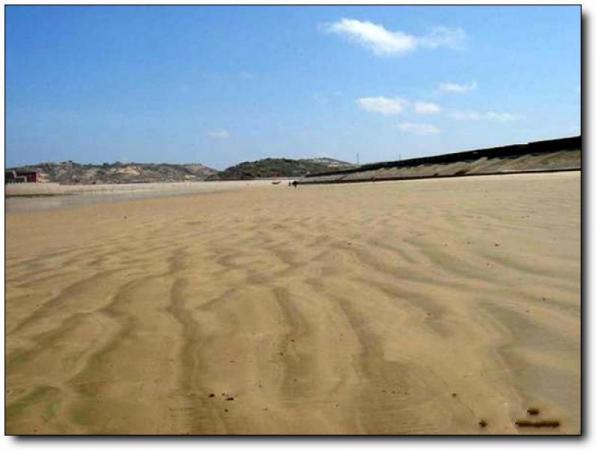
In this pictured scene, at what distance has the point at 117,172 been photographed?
94312mm

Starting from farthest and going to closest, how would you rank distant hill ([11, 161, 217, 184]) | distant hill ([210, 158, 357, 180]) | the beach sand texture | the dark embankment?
distant hill ([210, 158, 357, 180]) → distant hill ([11, 161, 217, 184]) → the dark embankment → the beach sand texture

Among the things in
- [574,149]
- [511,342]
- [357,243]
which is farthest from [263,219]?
[574,149]

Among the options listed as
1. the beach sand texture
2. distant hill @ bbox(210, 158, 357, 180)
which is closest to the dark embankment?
the beach sand texture

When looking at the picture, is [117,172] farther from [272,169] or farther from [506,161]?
[506,161]

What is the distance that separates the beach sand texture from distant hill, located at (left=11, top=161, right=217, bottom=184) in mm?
71156

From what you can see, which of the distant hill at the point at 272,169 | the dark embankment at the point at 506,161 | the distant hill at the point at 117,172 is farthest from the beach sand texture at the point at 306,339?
the distant hill at the point at 272,169

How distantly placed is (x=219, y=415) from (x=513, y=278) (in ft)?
6.61

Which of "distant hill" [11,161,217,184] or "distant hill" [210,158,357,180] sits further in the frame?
"distant hill" [210,158,357,180]

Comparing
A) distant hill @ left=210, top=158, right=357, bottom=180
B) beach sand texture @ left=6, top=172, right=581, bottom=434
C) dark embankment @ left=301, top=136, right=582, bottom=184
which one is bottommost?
beach sand texture @ left=6, top=172, right=581, bottom=434

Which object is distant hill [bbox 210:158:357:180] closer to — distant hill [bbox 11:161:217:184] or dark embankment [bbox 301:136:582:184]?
distant hill [bbox 11:161:217:184]

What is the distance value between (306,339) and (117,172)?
318 feet

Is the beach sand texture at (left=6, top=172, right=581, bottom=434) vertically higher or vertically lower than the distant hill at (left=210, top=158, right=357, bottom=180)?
lower

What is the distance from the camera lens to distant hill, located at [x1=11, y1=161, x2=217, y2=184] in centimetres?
7788

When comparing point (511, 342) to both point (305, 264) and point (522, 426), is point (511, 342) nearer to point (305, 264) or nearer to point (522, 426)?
point (522, 426)
